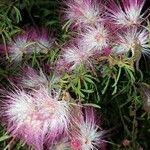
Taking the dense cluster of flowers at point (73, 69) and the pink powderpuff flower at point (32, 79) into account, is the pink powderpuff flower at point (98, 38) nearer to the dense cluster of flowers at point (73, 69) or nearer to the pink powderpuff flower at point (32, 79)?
the dense cluster of flowers at point (73, 69)

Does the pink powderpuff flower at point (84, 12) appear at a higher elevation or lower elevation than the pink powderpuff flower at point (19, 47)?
higher

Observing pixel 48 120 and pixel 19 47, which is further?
pixel 19 47

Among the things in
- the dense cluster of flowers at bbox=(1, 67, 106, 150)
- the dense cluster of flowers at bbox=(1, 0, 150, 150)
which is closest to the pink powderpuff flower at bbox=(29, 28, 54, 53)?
the dense cluster of flowers at bbox=(1, 0, 150, 150)

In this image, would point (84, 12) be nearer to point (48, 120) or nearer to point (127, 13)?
point (127, 13)

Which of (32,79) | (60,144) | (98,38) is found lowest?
(60,144)

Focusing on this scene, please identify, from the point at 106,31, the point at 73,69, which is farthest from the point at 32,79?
the point at 106,31

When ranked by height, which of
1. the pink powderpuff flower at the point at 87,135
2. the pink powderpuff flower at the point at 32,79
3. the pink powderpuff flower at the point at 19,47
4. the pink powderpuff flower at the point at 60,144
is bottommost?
the pink powderpuff flower at the point at 60,144

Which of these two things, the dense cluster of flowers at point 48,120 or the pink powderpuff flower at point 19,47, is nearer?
the dense cluster of flowers at point 48,120

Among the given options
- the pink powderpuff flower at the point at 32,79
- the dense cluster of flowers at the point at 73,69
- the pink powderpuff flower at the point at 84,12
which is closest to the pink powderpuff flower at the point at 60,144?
the dense cluster of flowers at the point at 73,69
